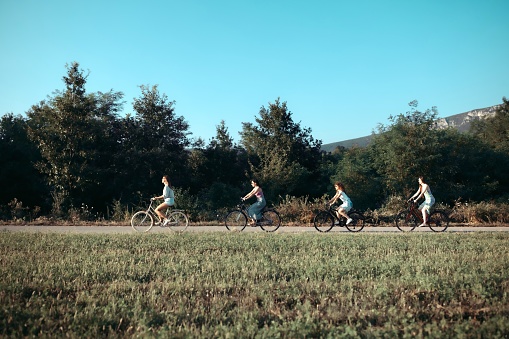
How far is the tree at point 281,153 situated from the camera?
32438 mm

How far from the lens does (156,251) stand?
27.4 ft

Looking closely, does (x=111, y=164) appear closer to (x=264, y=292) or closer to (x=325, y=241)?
(x=325, y=241)

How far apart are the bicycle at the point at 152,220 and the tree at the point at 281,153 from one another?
18259 millimetres

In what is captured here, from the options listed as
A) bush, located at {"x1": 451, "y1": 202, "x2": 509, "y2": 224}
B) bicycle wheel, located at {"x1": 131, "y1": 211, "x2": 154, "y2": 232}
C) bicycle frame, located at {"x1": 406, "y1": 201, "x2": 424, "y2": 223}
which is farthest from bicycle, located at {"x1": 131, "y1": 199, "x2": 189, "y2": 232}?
bush, located at {"x1": 451, "y1": 202, "x2": 509, "y2": 224}

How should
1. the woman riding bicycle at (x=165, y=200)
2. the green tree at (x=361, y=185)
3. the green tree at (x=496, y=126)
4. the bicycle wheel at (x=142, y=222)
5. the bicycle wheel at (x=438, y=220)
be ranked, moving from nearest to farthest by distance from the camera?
the woman riding bicycle at (x=165, y=200), the bicycle wheel at (x=142, y=222), the bicycle wheel at (x=438, y=220), the green tree at (x=361, y=185), the green tree at (x=496, y=126)

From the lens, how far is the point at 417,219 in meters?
15.4

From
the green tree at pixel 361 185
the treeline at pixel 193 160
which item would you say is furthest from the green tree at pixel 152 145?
the green tree at pixel 361 185

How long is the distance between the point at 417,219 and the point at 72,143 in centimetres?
2046

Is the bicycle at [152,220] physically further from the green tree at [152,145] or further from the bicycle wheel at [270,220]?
the green tree at [152,145]

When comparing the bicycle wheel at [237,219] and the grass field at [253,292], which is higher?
the bicycle wheel at [237,219]

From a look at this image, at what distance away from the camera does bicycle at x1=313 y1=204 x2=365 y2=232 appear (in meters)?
14.5

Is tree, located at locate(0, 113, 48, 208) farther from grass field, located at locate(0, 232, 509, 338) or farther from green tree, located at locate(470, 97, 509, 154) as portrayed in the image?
green tree, located at locate(470, 97, 509, 154)

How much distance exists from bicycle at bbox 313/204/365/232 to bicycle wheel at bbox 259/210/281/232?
138 centimetres

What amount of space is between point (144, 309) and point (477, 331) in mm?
3500
